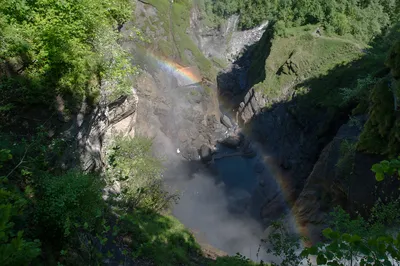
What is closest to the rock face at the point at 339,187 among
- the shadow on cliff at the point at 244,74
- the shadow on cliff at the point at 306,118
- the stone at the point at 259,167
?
the shadow on cliff at the point at 306,118

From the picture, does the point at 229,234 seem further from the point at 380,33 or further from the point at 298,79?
the point at 380,33

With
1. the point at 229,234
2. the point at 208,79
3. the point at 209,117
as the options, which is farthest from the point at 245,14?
the point at 229,234

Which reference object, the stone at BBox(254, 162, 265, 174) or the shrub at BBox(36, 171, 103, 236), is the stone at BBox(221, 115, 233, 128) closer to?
the stone at BBox(254, 162, 265, 174)

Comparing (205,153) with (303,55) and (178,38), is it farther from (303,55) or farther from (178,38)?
(178,38)

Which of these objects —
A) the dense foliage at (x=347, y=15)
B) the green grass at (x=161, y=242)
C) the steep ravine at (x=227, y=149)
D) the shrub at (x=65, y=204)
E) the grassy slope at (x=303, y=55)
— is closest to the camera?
the shrub at (x=65, y=204)

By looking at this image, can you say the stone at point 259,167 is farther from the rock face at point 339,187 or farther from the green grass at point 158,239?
the green grass at point 158,239
